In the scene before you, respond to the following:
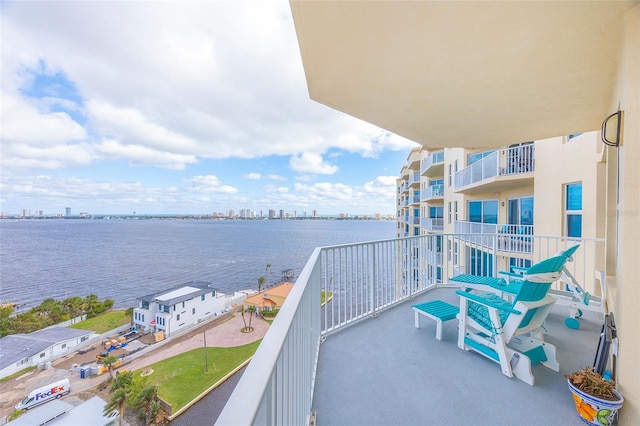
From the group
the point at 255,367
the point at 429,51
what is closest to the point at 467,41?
the point at 429,51

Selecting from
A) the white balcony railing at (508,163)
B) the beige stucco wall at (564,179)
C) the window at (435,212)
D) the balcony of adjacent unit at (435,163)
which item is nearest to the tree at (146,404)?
the beige stucco wall at (564,179)

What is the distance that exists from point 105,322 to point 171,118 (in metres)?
28.2

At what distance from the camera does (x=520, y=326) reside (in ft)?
7.74

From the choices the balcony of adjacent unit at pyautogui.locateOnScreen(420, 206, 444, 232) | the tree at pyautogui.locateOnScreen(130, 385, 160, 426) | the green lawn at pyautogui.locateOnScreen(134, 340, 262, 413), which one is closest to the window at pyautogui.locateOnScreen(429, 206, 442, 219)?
the balcony of adjacent unit at pyautogui.locateOnScreen(420, 206, 444, 232)

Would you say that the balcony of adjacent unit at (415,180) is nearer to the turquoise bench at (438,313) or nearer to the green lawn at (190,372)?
the green lawn at (190,372)

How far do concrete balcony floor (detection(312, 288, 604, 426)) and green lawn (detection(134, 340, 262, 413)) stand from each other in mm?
8811

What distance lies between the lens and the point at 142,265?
35.5 m

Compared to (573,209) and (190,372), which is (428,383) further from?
(190,372)

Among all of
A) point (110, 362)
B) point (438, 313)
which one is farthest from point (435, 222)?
point (110, 362)

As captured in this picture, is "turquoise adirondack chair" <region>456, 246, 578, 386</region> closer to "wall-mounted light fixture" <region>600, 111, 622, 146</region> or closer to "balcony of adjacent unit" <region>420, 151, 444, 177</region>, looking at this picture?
"wall-mounted light fixture" <region>600, 111, 622, 146</region>

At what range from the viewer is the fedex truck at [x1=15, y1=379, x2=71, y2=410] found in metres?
11.0

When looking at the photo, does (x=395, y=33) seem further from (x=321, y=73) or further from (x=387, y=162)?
(x=387, y=162)

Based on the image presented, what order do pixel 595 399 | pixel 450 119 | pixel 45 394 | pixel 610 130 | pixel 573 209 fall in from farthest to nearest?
1. pixel 45 394
2. pixel 573 209
3. pixel 450 119
4. pixel 610 130
5. pixel 595 399

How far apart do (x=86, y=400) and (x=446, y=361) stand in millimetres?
15533
